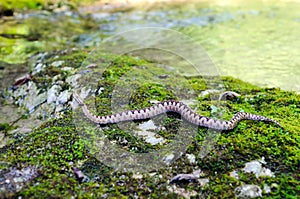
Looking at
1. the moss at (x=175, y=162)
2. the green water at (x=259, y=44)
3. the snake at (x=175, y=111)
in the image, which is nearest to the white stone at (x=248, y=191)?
the moss at (x=175, y=162)

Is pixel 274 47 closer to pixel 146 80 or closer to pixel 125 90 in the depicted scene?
pixel 146 80

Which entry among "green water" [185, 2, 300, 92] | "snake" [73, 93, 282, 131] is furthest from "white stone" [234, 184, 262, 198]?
"green water" [185, 2, 300, 92]

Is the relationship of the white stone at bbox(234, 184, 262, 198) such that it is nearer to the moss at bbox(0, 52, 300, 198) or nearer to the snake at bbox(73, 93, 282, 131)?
the moss at bbox(0, 52, 300, 198)

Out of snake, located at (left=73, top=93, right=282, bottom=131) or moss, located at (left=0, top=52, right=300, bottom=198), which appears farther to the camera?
snake, located at (left=73, top=93, right=282, bottom=131)

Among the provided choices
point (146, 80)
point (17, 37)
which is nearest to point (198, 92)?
point (146, 80)

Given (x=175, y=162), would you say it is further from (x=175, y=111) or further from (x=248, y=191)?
(x=175, y=111)

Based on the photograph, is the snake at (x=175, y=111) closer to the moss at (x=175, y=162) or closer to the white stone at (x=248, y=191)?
the moss at (x=175, y=162)

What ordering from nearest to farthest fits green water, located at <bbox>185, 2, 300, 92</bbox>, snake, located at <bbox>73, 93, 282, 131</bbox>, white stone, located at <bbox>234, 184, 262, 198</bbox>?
white stone, located at <bbox>234, 184, 262, 198</bbox>, snake, located at <bbox>73, 93, 282, 131</bbox>, green water, located at <bbox>185, 2, 300, 92</bbox>

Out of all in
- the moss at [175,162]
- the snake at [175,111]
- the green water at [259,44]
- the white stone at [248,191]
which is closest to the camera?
the white stone at [248,191]
